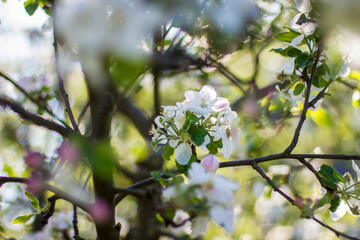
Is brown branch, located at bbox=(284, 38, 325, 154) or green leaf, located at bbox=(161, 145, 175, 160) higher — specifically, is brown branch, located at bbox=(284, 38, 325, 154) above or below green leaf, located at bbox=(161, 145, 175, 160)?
above

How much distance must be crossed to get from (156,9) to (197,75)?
2.05ft

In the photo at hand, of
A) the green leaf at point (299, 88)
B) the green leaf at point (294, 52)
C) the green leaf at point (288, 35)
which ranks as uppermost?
the green leaf at point (288, 35)

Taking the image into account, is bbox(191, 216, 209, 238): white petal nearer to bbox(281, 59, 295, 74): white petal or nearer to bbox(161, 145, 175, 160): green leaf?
bbox(161, 145, 175, 160): green leaf

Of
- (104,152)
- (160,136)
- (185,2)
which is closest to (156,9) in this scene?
(185,2)

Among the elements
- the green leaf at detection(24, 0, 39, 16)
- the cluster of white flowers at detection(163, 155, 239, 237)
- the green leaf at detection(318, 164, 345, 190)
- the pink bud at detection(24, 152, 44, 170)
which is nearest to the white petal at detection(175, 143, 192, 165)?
the cluster of white flowers at detection(163, 155, 239, 237)

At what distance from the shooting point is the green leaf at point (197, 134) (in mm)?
812

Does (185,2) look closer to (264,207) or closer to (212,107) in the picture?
(212,107)

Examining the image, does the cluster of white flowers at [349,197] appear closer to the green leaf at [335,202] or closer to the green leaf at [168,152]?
the green leaf at [335,202]

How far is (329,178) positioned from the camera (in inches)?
33.9

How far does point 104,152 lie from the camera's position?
486mm

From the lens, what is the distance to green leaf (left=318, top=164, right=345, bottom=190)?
2.80ft

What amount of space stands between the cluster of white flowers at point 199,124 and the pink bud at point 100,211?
208 mm

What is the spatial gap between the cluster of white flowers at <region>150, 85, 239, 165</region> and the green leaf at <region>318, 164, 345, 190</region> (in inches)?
8.7

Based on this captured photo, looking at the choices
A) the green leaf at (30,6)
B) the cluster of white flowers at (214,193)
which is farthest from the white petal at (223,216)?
the green leaf at (30,6)
